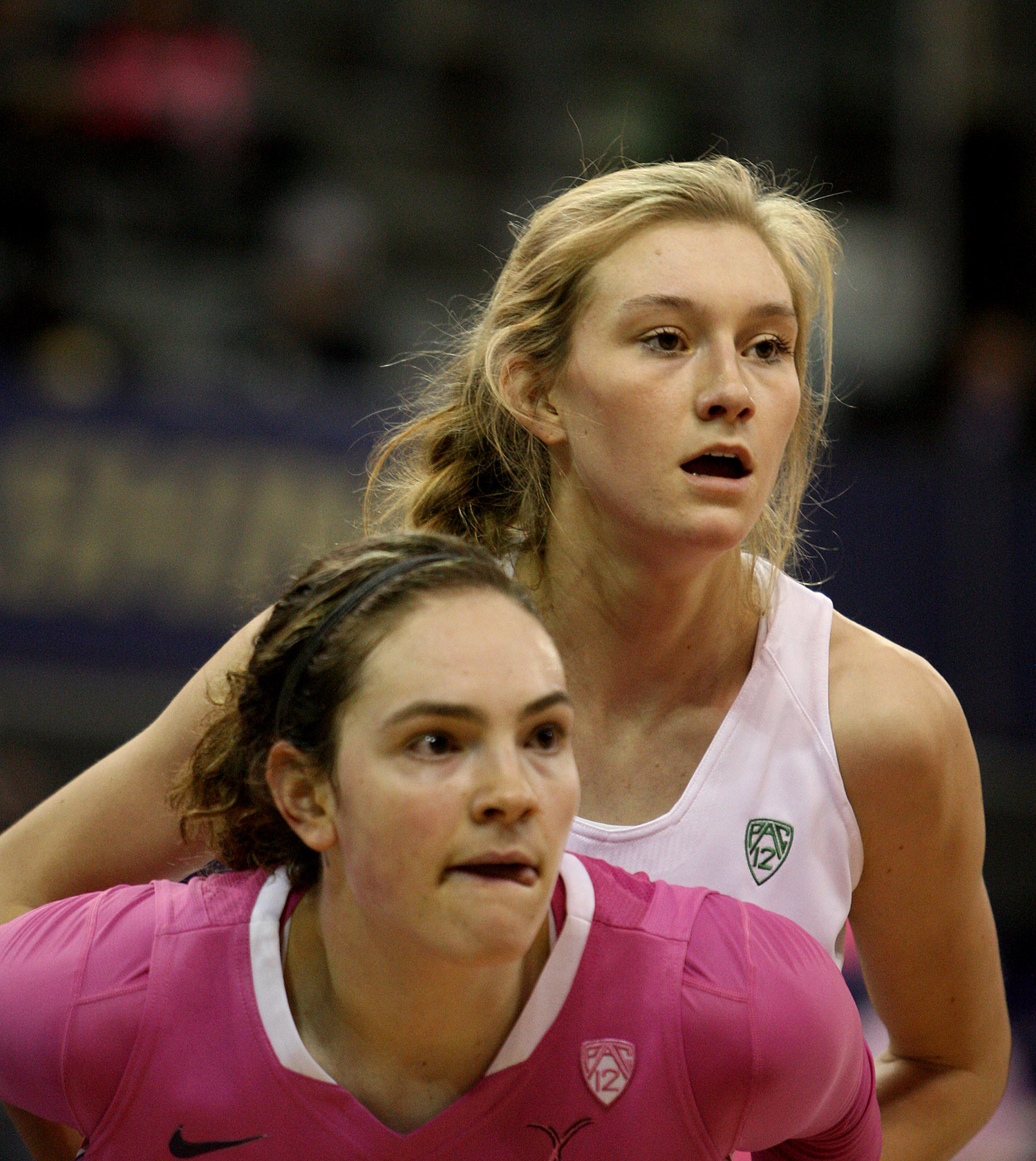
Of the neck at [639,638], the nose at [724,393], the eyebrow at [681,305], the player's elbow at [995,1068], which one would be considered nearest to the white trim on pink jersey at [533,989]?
the neck at [639,638]

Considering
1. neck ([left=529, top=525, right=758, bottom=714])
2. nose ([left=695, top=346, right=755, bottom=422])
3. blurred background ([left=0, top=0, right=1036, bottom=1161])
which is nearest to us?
nose ([left=695, top=346, right=755, bottom=422])

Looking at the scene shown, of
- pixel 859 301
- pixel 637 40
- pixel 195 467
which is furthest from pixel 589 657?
pixel 637 40

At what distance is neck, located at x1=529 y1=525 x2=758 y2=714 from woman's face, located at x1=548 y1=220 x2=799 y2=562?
0.43ft

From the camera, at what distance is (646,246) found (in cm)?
224

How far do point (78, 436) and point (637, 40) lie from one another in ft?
10.9

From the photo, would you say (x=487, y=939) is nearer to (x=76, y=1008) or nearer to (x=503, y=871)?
(x=503, y=871)

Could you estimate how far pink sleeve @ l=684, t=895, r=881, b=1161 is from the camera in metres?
1.77

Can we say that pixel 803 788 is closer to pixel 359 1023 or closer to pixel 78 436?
pixel 359 1023

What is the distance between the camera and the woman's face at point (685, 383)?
2121mm

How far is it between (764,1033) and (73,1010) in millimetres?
752

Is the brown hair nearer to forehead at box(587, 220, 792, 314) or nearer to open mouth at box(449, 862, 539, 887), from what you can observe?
open mouth at box(449, 862, 539, 887)

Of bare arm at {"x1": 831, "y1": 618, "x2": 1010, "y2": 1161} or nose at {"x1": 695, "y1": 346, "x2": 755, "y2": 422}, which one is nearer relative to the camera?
nose at {"x1": 695, "y1": 346, "x2": 755, "y2": 422}

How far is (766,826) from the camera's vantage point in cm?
223

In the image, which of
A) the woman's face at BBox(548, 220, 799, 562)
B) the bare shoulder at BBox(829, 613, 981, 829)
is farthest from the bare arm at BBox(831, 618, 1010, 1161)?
the woman's face at BBox(548, 220, 799, 562)
